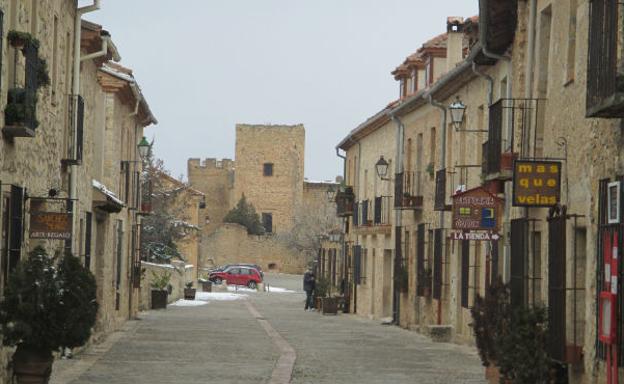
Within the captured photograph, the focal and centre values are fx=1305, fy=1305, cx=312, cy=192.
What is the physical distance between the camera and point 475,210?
1869cm

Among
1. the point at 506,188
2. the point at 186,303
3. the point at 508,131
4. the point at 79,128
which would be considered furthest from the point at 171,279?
the point at 508,131

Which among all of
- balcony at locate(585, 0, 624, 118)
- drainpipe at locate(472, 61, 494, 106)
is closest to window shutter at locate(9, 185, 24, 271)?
balcony at locate(585, 0, 624, 118)

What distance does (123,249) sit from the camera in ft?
102

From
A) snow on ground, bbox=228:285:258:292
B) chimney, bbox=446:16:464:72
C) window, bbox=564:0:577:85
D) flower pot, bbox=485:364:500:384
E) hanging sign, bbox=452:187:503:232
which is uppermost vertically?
chimney, bbox=446:16:464:72

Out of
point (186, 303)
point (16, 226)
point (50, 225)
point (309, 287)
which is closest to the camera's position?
point (16, 226)

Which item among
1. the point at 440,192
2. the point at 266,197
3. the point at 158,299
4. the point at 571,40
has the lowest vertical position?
the point at 158,299

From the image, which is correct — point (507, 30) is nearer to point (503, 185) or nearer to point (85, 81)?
point (503, 185)

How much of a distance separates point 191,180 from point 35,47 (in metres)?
88.1

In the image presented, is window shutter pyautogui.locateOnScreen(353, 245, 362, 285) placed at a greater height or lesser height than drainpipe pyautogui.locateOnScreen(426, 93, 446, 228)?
lesser

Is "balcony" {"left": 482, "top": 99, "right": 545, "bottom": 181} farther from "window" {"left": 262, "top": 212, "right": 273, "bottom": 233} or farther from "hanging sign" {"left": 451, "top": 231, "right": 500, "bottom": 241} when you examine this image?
"window" {"left": 262, "top": 212, "right": 273, "bottom": 233}

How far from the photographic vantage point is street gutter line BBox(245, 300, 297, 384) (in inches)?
699

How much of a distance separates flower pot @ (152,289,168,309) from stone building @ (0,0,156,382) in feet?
21.9

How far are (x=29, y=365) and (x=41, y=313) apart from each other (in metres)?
0.58

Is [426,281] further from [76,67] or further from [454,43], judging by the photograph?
[76,67]
